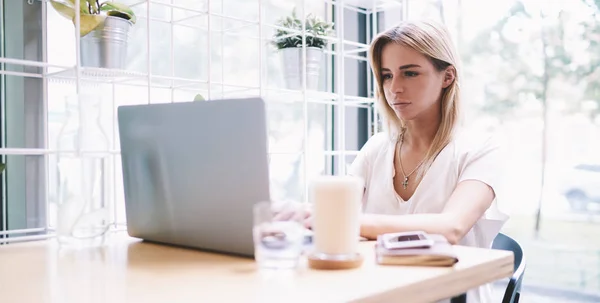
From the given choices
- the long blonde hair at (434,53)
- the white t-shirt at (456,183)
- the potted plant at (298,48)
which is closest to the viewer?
the white t-shirt at (456,183)

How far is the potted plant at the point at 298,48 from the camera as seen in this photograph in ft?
6.57

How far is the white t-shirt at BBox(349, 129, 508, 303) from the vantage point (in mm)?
1362

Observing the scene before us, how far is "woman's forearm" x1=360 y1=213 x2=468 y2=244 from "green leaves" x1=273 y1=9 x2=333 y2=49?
1.08 metres

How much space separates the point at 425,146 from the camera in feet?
5.30

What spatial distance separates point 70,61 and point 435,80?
1.12m

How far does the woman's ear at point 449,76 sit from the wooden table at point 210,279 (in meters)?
0.76

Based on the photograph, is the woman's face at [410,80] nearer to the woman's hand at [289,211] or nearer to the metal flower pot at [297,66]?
the metal flower pot at [297,66]

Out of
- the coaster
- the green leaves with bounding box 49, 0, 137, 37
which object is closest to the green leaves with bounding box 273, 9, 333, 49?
the green leaves with bounding box 49, 0, 137, 37

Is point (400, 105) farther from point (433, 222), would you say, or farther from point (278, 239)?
point (278, 239)

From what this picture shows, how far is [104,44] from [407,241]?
0.97 m

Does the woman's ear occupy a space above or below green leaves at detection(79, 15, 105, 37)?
below

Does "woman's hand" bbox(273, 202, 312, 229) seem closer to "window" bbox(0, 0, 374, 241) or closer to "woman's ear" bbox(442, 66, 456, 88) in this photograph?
"window" bbox(0, 0, 374, 241)

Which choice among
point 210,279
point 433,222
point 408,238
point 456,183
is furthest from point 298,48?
point 210,279

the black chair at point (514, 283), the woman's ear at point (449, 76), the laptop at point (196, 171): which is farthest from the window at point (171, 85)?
the woman's ear at point (449, 76)
